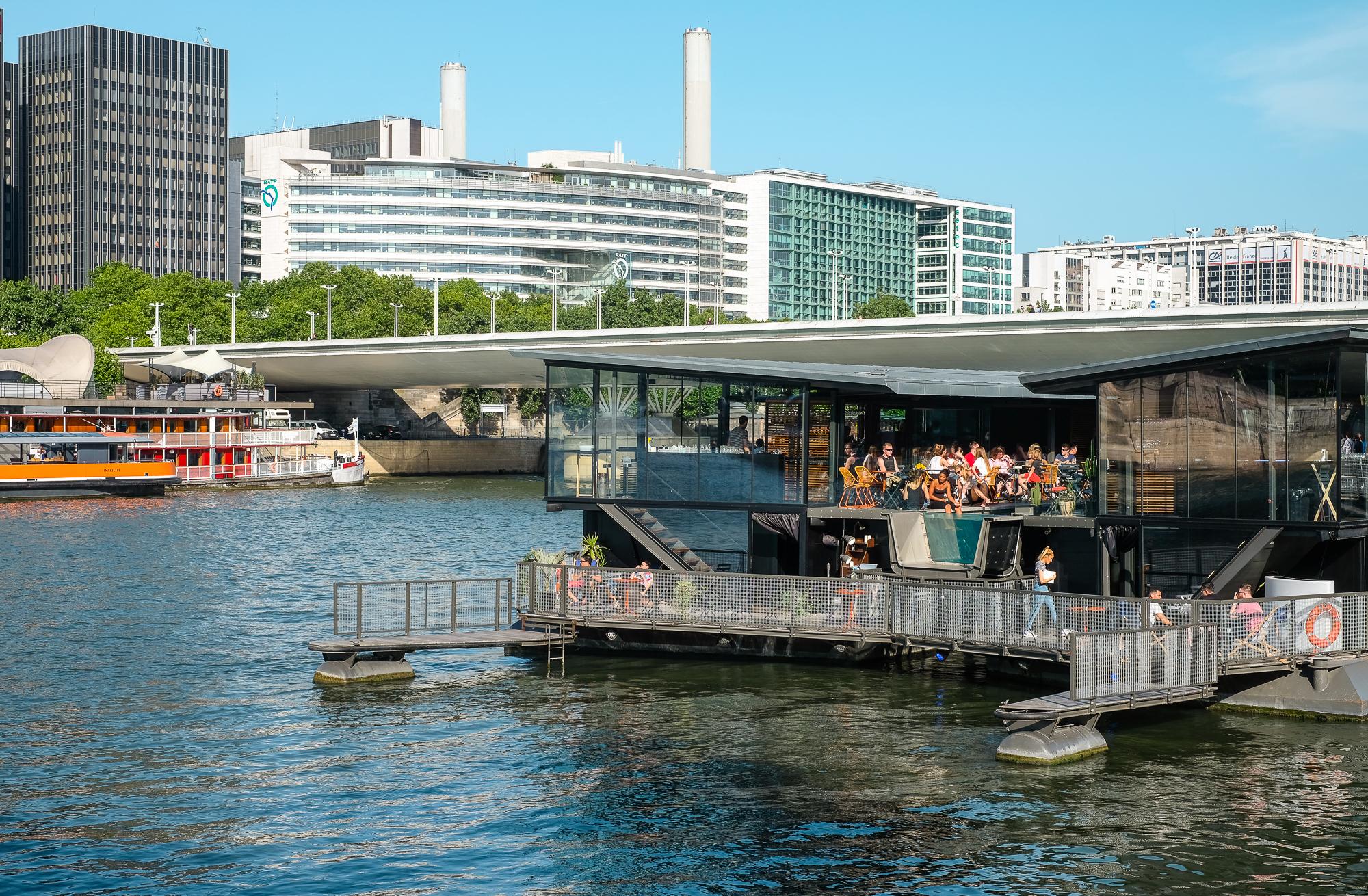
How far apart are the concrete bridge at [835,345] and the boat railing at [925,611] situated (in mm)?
7599

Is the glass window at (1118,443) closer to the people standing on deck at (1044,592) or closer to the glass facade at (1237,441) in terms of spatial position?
the glass facade at (1237,441)

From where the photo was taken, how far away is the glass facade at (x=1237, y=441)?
2672cm

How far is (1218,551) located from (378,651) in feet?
51.6

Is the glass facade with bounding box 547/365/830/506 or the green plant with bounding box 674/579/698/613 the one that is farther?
the glass facade with bounding box 547/365/830/506

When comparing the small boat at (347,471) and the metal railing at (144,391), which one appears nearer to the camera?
the metal railing at (144,391)

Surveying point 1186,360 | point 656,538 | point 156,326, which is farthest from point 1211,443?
point 156,326

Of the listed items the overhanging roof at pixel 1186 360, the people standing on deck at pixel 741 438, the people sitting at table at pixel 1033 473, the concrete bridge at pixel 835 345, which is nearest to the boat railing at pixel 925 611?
the people standing on deck at pixel 741 438

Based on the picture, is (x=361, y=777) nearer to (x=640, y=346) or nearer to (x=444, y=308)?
Answer: (x=640, y=346)

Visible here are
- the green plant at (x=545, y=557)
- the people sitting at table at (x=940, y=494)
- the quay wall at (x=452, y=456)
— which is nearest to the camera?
the people sitting at table at (x=940, y=494)

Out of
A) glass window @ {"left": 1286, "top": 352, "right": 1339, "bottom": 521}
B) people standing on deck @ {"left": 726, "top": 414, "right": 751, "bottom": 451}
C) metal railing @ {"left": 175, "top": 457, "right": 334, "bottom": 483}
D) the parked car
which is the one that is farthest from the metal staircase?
the parked car

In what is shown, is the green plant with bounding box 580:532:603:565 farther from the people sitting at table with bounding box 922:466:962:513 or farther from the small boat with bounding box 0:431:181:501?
the small boat with bounding box 0:431:181:501

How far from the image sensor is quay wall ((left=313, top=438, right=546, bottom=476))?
404 feet

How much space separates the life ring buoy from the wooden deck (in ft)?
43.7

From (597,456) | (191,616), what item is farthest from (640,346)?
(597,456)
